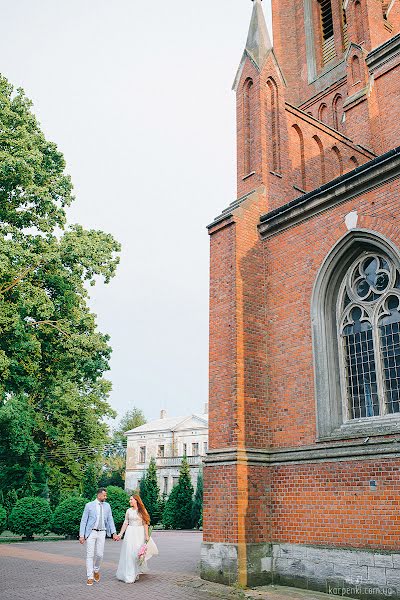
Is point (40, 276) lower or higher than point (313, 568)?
higher

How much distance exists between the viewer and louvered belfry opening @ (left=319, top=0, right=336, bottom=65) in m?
21.1

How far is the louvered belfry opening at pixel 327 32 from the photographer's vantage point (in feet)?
69.2

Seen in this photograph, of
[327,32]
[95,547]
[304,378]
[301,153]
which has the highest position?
[327,32]

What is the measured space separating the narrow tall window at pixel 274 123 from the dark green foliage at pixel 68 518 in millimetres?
15990

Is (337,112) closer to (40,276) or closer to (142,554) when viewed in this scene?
(40,276)

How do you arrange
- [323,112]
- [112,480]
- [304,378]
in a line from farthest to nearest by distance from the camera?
1. [112,480]
2. [323,112]
3. [304,378]

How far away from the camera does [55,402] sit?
2117 cm

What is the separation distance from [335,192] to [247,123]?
12.6 ft

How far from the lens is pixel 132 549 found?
952 centimetres

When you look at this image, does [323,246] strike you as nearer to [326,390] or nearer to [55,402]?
[326,390]

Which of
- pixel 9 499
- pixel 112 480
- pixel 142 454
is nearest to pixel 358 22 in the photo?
pixel 9 499

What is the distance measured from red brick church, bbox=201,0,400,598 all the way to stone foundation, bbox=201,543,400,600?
0.07 ft

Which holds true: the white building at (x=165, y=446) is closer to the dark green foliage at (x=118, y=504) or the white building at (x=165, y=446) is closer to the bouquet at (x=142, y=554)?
the dark green foliage at (x=118, y=504)

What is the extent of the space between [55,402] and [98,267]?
253 inches
